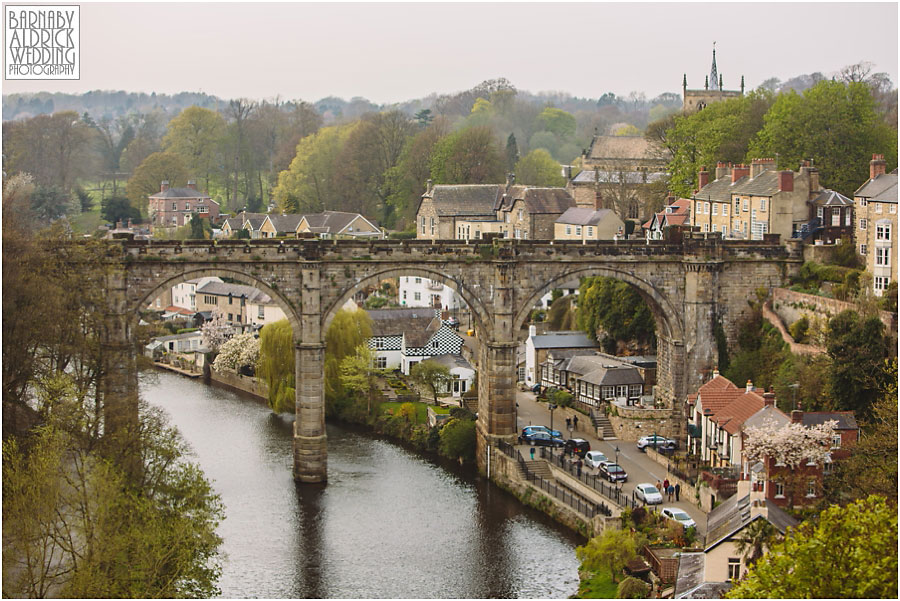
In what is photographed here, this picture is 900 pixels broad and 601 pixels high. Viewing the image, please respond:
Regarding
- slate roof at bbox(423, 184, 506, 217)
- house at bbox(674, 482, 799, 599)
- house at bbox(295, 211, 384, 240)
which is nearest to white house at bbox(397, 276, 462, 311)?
house at bbox(295, 211, 384, 240)

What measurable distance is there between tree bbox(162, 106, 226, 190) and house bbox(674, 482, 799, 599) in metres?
109

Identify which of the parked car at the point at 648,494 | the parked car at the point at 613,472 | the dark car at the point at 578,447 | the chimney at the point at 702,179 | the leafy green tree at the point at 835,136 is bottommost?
the parked car at the point at 648,494

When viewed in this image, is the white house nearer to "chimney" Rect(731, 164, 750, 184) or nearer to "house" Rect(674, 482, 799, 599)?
"chimney" Rect(731, 164, 750, 184)

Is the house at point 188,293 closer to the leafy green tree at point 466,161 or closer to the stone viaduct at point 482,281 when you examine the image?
the leafy green tree at point 466,161

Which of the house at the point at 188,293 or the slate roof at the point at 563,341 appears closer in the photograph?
the slate roof at the point at 563,341

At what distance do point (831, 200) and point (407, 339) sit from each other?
26.3 m

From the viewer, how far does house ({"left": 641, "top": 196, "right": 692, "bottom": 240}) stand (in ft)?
258

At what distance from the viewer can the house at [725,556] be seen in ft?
130

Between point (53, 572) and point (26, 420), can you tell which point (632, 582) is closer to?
point (53, 572)

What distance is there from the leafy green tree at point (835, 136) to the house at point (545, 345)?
1498cm

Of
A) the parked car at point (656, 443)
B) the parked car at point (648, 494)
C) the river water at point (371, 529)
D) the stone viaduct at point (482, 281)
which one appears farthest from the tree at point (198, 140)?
the parked car at point (648, 494)

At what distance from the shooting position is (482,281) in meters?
58.5

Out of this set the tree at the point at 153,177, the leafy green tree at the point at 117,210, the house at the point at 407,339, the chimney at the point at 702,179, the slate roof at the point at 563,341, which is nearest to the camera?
the slate roof at the point at 563,341

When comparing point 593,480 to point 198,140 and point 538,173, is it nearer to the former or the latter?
point 538,173
